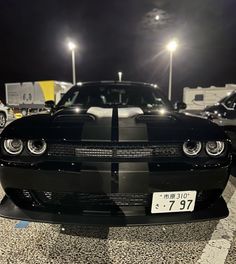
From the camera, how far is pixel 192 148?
191 centimetres

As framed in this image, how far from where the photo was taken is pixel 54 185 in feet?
5.85

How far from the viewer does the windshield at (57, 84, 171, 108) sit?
3.50 m

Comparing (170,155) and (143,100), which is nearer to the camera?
(170,155)

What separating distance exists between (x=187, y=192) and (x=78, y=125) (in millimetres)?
939

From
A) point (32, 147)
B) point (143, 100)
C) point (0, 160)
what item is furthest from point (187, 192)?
point (143, 100)

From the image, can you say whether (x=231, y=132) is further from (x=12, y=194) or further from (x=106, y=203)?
(x=12, y=194)

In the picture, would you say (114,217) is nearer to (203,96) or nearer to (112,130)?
(112,130)

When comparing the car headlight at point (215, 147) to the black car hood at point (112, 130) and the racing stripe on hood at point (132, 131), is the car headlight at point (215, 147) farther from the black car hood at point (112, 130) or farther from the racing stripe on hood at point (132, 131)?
the racing stripe on hood at point (132, 131)

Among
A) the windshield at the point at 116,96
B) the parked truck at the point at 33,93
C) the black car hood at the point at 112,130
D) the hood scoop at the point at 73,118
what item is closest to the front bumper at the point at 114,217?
the black car hood at the point at 112,130

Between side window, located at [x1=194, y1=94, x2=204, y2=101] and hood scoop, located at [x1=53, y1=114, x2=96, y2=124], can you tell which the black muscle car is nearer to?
hood scoop, located at [x1=53, y1=114, x2=96, y2=124]

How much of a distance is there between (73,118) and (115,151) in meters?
0.59

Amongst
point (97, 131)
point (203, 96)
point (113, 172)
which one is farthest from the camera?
point (203, 96)

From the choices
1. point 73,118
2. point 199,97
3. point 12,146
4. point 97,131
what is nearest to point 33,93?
point 199,97

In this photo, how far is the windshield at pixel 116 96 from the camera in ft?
11.5
